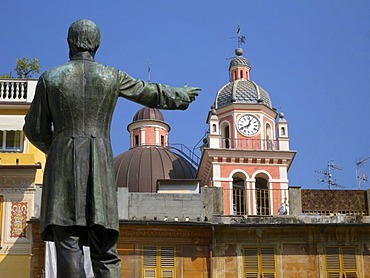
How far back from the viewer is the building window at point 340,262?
121ft

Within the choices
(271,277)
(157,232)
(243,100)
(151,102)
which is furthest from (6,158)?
(243,100)

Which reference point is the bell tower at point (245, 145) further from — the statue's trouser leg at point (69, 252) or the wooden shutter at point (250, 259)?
the statue's trouser leg at point (69, 252)

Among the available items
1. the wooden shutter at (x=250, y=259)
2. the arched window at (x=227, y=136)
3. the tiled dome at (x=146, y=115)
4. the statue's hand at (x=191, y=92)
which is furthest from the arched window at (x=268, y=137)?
the statue's hand at (x=191, y=92)

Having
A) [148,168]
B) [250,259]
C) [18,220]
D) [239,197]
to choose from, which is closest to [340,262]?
[250,259]

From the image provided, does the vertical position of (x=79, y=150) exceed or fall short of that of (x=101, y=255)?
it exceeds it

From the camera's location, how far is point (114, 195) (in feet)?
27.2

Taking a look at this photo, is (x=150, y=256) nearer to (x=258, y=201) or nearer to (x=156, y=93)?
(x=258, y=201)

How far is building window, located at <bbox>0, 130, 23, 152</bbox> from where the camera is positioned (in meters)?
38.7

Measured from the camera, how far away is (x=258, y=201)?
193ft

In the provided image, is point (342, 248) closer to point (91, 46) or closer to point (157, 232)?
point (157, 232)

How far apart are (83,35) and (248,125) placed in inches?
2319

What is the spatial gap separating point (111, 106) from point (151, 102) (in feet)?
1.71

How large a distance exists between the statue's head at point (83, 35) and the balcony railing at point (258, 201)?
44.0m

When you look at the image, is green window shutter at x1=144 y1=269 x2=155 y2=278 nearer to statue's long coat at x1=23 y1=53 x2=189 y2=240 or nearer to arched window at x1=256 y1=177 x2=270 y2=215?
arched window at x1=256 y1=177 x2=270 y2=215
